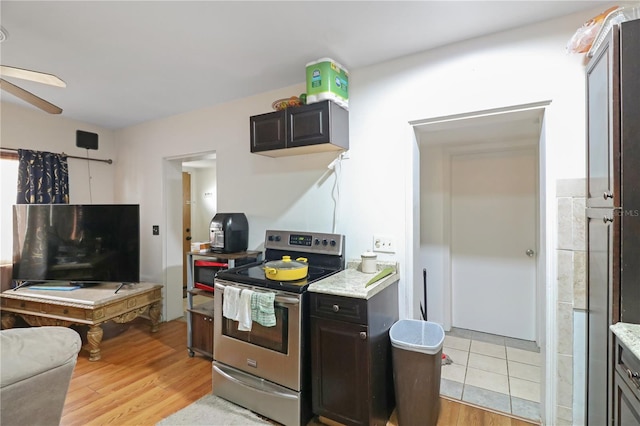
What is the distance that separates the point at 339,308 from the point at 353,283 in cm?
20

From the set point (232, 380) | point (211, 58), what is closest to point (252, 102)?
point (211, 58)

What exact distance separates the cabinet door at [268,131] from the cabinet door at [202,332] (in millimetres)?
1560

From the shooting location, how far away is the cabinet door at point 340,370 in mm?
→ 1682

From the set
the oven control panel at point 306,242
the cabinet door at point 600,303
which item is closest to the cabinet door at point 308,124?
the oven control panel at point 306,242

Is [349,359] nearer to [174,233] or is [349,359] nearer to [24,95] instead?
[24,95]

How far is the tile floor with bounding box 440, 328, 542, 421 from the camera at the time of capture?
210 centimetres

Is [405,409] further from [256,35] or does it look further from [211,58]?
[211,58]

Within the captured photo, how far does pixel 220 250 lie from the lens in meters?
2.72

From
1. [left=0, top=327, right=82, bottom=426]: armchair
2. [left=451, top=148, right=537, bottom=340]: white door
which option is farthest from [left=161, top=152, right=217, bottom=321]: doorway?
[left=451, top=148, right=537, bottom=340]: white door

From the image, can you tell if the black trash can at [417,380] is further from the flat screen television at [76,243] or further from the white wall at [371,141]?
the flat screen television at [76,243]

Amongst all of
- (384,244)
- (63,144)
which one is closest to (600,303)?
(384,244)

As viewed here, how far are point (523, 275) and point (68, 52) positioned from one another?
13.9 feet

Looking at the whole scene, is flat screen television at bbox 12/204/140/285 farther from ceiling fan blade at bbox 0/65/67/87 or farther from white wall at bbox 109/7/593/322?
ceiling fan blade at bbox 0/65/67/87

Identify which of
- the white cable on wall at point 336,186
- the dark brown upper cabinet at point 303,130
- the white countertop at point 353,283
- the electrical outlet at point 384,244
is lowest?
the white countertop at point 353,283
